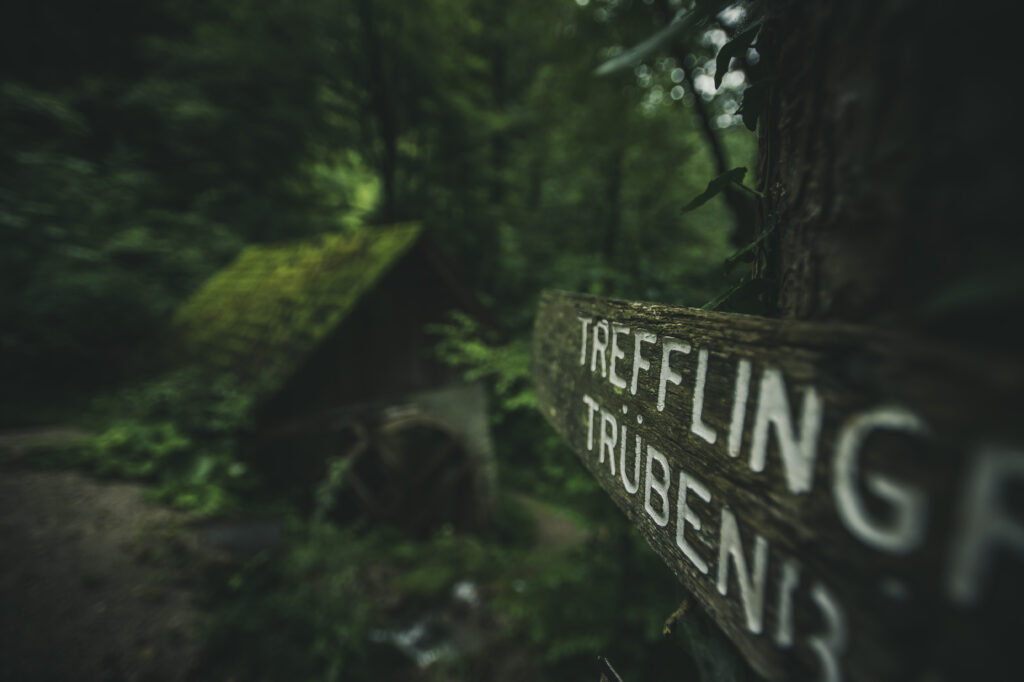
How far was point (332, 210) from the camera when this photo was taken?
9.54 metres

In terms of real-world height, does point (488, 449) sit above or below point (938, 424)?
below

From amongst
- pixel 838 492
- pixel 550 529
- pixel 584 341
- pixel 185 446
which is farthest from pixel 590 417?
pixel 550 529

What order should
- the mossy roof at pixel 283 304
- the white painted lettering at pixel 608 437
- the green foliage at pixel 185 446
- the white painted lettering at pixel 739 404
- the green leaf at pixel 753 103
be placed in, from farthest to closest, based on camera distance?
the mossy roof at pixel 283 304 < the green foliage at pixel 185 446 < the white painted lettering at pixel 608 437 < the green leaf at pixel 753 103 < the white painted lettering at pixel 739 404

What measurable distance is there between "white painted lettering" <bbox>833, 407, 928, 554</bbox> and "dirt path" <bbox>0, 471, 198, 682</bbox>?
388 cm

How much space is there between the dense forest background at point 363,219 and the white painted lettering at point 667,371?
12cm

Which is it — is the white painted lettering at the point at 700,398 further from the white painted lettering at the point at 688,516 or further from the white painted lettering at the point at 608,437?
the white painted lettering at the point at 608,437

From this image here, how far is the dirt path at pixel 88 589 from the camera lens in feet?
8.25

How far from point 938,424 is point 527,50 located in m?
12.2

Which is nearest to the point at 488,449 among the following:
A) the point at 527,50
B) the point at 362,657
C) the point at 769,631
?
the point at 362,657

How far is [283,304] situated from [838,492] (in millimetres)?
6314

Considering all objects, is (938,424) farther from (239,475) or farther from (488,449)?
(488,449)

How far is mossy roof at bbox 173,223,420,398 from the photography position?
4754mm

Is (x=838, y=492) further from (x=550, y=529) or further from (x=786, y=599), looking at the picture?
(x=550, y=529)

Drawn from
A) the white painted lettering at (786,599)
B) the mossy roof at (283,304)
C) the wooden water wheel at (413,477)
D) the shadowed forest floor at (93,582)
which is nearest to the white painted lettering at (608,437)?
the white painted lettering at (786,599)
